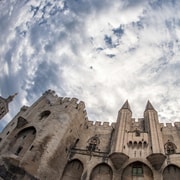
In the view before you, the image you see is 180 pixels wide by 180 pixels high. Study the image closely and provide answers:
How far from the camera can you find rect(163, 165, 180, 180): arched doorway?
19398 mm

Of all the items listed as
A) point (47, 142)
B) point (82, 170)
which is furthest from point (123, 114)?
point (47, 142)

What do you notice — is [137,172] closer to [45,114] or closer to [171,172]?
[171,172]

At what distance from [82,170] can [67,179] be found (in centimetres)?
189

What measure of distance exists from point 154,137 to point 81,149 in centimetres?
891

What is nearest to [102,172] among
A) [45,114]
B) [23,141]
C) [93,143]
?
[93,143]

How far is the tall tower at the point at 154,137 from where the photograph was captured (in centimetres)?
2016

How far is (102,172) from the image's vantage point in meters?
21.5

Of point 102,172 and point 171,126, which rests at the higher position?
point 171,126

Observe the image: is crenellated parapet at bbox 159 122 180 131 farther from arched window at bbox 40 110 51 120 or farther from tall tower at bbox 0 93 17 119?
tall tower at bbox 0 93 17 119

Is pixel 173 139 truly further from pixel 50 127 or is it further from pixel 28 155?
pixel 28 155

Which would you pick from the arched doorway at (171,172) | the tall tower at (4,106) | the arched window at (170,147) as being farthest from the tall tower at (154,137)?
the tall tower at (4,106)

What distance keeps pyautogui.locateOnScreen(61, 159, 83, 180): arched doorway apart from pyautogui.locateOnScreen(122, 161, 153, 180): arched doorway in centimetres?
508

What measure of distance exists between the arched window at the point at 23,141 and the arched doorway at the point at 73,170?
526cm

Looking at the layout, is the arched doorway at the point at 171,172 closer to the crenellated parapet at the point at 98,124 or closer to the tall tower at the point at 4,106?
the crenellated parapet at the point at 98,124
